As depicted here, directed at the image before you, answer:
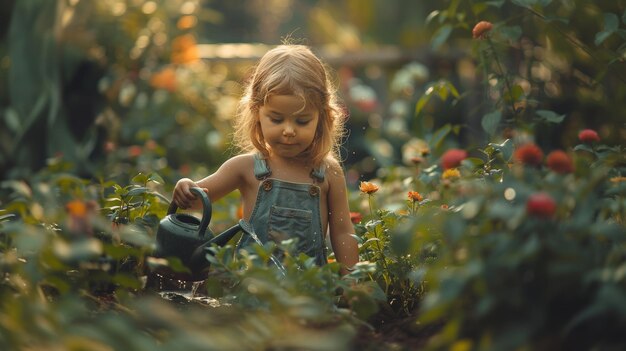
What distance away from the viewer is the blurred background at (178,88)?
4.49 m

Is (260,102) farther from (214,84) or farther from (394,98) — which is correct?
(394,98)

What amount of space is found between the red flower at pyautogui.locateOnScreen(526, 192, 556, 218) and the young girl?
3.96 feet

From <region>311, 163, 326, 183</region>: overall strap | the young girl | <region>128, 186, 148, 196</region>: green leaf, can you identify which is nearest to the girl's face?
the young girl

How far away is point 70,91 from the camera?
5.48m

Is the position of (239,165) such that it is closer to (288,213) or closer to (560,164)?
(288,213)

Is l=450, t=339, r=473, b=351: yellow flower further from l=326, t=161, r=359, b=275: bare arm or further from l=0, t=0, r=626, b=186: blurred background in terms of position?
l=0, t=0, r=626, b=186: blurred background

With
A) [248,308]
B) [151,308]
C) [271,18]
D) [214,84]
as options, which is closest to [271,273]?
[248,308]

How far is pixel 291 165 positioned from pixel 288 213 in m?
0.19

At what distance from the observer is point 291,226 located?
8.89 feet

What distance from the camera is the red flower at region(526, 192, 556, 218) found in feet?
5.08

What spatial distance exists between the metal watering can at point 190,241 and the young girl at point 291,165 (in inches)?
7.6

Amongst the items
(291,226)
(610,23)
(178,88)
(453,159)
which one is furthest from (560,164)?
(178,88)

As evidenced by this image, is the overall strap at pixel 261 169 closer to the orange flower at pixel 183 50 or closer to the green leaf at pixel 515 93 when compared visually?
the green leaf at pixel 515 93

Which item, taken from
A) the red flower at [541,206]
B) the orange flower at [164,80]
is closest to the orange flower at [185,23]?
the orange flower at [164,80]
